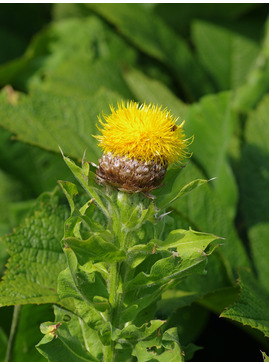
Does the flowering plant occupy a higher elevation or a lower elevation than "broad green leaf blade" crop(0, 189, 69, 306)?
higher

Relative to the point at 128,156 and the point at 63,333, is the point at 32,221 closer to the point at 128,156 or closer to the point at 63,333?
the point at 63,333

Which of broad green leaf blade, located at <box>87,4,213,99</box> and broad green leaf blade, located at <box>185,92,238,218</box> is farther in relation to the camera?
broad green leaf blade, located at <box>87,4,213,99</box>

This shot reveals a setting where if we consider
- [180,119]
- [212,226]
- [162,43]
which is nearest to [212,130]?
[180,119]

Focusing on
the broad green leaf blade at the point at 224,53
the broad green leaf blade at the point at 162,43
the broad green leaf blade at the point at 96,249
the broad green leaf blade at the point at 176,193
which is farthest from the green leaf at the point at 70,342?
the broad green leaf blade at the point at 224,53

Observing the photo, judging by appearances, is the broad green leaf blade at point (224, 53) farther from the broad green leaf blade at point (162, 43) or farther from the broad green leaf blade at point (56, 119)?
the broad green leaf blade at point (56, 119)

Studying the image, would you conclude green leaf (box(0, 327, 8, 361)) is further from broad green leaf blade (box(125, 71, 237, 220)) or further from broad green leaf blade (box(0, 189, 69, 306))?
broad green leaf blade (box(125, 71, 237, 220))

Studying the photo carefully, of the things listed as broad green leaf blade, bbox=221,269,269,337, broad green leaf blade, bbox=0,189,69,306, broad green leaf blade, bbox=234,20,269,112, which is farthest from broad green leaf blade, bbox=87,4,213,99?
broad green leaf blade, bbox=221,269,269,337
